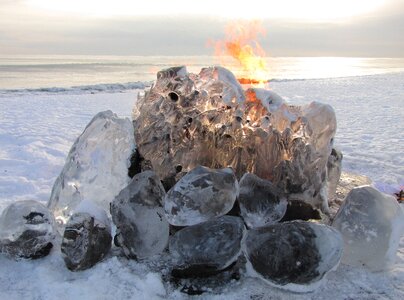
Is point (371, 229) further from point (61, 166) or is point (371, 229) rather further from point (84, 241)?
point (61, 166)

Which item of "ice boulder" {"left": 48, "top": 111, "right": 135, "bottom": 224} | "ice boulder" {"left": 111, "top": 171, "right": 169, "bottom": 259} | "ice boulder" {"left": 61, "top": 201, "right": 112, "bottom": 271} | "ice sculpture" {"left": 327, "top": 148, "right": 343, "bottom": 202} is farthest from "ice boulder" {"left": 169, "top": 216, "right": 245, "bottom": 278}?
"ice sculpture" {"left": 327, "top": 148, "right": 343, "bottom": 202}

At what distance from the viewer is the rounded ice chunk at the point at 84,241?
96.3 inches

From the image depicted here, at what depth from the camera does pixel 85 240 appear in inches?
97.7

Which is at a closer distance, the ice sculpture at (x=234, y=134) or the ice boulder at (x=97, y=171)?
the ice sculpture at (x=234, y=134)

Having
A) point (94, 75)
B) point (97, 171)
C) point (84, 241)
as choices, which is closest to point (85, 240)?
point (84, 241)

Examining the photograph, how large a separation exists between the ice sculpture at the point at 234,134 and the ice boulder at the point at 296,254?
602mm

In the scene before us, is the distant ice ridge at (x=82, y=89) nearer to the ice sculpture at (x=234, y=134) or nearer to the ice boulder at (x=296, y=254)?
the ice sculpture at (x=234, y=134)

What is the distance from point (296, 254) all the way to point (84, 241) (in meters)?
1.31

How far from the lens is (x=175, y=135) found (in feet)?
10.3

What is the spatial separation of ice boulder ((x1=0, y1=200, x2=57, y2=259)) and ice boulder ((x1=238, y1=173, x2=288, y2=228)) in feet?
4.39

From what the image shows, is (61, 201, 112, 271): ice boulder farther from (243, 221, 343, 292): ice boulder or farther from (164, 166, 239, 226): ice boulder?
(243, 221, 343, 292): ice boulder

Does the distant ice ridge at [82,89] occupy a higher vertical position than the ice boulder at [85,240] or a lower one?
lower

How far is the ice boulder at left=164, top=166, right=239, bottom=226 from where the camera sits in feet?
8.30

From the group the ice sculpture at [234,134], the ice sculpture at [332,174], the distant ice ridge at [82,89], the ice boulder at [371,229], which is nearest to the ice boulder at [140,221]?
the ice sculpture at [234,134]
